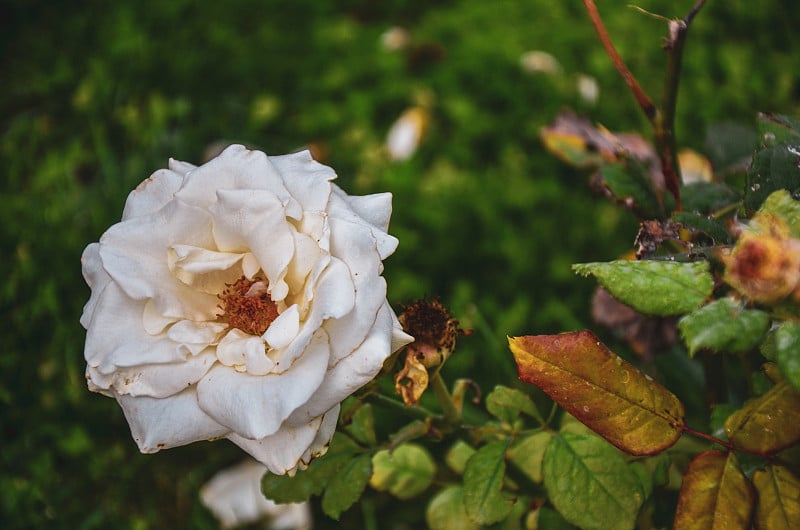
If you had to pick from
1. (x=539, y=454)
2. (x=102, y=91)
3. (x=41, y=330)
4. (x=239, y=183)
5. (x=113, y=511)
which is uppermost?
(x=239, y=183)

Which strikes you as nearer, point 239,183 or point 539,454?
point 239,183

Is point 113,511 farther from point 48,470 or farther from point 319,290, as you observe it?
point 319,290

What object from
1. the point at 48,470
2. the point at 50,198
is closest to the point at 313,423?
the point at 48,470

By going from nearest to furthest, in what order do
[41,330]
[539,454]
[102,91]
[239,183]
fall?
1. [239,183]
2. [539,454]
3. [41,330]
4. [102,91]

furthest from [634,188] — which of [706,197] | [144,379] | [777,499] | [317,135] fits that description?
[317,135]

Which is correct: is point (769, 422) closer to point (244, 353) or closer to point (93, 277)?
point (244, 353)

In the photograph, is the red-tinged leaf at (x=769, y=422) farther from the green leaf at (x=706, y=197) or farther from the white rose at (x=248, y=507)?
the white rose at (x=248, y=507)
